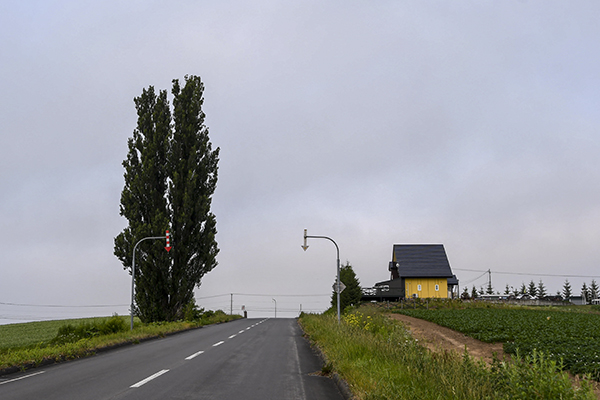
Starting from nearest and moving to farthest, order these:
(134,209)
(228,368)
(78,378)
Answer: (78,378) < (228,368) < (134,209)

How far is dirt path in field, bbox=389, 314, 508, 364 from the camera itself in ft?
57.9

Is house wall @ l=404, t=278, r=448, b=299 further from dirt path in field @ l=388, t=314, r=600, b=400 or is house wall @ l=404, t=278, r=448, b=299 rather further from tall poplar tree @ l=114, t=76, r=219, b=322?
tall poplar tree @ l=114, t=76, r=219, b=322

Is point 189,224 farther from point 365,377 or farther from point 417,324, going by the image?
point 365,377

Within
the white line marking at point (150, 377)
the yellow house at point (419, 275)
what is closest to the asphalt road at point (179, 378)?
the white line marking at point (150, 377)

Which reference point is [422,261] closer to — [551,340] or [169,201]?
[169,201]

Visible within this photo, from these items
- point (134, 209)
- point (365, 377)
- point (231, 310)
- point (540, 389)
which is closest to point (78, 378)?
point (365, 377)

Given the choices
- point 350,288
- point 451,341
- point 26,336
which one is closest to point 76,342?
point 26,336

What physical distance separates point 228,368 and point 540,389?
7.48 metres

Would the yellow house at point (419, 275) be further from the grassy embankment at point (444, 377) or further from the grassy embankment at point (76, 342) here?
the grassy embankment at point (444, 377)

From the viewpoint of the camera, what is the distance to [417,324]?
30062mm

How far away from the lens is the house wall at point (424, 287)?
56656mm

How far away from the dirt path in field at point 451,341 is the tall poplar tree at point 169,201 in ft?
51.6

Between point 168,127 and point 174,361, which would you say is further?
point 168,127

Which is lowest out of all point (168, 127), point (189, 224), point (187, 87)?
point (189, 224)
